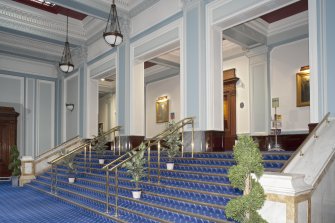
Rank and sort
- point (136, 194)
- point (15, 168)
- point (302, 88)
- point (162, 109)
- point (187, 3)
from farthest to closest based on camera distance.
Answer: point (162, 109), point (15, 168), point (302, 88), point (187, 3), point (136, 194)

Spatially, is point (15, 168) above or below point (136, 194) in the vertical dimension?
below

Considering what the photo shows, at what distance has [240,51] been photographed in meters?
12.1

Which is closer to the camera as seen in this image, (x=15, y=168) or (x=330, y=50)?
(x=330, y=50)

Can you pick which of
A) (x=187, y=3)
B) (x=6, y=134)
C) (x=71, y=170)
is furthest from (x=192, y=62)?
(x=6, y=134)

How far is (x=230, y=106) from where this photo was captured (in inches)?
488

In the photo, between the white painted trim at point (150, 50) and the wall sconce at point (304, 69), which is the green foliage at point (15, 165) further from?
the wall sconce at point (304, 69)

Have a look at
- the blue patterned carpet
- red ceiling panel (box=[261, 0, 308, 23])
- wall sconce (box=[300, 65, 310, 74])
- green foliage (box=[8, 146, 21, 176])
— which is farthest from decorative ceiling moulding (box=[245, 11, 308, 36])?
green foliage (box=[8, 146, 21, 176])

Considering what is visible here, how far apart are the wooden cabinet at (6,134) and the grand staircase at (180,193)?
644 cm

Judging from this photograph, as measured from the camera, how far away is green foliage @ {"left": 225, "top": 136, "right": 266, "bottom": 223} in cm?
312

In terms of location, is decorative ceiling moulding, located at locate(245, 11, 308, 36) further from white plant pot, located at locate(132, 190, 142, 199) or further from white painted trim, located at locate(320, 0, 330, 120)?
white plant pot, located at locate(132, 190, 142, 199)

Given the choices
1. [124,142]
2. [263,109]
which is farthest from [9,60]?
[263,109]

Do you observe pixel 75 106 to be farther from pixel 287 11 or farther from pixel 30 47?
pixel 287 11

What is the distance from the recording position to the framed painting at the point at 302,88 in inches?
375

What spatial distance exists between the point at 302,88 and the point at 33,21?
9.47 metres
